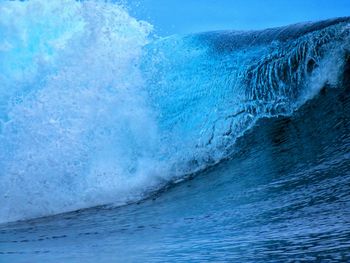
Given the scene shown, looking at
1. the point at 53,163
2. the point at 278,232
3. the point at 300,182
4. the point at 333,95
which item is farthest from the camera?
the point at 53,163

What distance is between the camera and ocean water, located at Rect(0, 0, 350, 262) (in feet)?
7.68

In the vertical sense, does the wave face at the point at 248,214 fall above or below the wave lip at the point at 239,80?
below

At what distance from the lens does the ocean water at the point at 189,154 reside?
2.34 meters

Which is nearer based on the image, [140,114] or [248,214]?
[248,214]

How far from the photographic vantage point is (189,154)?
5570 mm

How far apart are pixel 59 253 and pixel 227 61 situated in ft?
17.8

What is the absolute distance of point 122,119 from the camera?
21.0 feet

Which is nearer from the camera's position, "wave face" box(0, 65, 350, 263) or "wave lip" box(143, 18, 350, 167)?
"wave face" box(0, 65, 350, 263)

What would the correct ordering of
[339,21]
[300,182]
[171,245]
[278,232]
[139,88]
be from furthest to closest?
[139,88]
[339,21]
[300,182]
[171,245]
[278,232]

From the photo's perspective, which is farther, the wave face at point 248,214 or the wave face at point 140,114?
the wave face at point 140,114

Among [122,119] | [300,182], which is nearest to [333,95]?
[300,182]

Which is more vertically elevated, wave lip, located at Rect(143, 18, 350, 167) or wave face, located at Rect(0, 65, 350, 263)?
wave lip, located at Rect(143, 18, 350, 167)

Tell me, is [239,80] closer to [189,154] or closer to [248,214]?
[189,154]

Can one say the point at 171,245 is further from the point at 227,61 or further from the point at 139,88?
the point at 227,61
